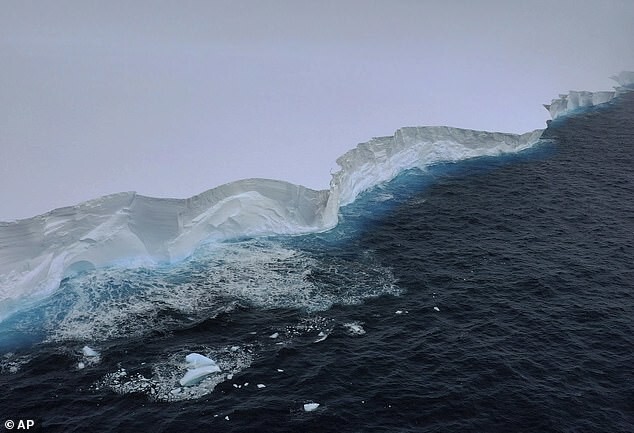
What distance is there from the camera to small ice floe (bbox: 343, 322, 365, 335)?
27.7 m

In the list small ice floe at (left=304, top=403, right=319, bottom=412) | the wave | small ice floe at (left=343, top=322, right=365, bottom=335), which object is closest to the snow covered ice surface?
the wave

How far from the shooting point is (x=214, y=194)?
3609 centimetres

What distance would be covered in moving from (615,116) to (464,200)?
1308 inches

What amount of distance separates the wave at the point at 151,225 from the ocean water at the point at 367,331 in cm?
104

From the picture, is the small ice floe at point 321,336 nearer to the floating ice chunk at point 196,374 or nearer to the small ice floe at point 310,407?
the small ice floe at point 310,407

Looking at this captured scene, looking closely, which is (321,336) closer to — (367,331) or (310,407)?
(367,331)

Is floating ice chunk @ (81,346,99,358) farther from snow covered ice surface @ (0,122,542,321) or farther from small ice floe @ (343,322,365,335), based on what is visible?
small ice floe @ (343,322,365,335)

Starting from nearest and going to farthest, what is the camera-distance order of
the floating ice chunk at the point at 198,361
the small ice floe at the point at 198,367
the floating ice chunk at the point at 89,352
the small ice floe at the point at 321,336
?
the small ice floe at the point at 198,367
the floating ice chunk at the point at 198,361
the floating ice chunk at the point at 89,352
the small ice floe at the point at 321,336

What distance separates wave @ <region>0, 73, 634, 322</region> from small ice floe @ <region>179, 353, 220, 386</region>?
10.8 metres

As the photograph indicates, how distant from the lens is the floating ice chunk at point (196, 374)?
24.1 metres

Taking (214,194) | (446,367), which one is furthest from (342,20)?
(446,367)

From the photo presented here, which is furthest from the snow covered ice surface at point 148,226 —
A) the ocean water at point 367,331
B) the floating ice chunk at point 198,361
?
the floating ice chunk at point 198,361

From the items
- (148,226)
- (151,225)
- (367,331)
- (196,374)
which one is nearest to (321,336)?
(367,331)

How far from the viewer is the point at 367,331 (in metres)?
27.8
